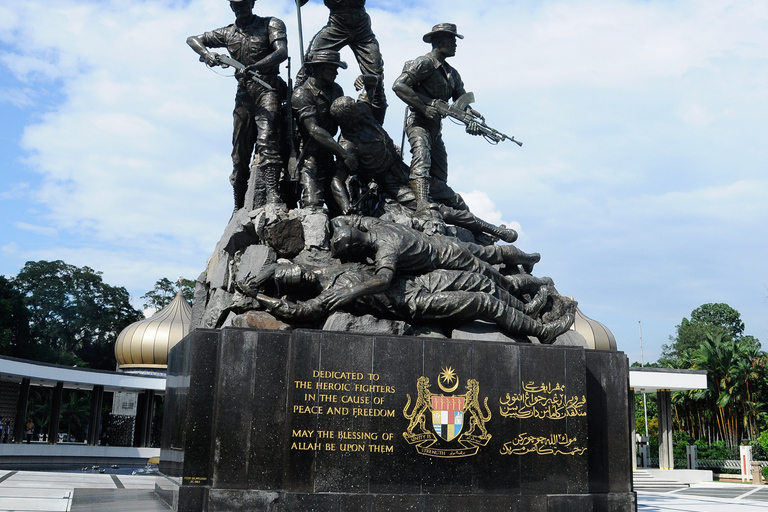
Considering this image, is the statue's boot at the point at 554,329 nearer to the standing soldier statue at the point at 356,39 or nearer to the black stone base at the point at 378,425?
the black stone base at the point at 378,425

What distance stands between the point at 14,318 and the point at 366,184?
34.9 metres

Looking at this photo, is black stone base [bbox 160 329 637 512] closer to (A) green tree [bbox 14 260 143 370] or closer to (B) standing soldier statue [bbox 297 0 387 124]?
(B) standing soldier statue [bbox 297 0 387 124]

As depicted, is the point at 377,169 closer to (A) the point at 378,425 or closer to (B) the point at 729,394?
(A) the point at 378,425

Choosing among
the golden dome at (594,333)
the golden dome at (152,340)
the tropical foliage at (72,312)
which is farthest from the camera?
the tropical foliage at (72,312)

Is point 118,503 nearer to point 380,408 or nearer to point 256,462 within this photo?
point 256,462

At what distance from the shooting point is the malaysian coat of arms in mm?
7281

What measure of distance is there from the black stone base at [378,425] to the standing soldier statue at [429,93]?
3588 mm

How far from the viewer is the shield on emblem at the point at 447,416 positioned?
24.1ft

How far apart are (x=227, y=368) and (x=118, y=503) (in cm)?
255

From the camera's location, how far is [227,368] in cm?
716

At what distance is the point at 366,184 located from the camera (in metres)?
10.3

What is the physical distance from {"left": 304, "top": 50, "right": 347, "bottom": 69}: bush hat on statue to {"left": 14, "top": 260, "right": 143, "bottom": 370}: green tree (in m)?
36.1

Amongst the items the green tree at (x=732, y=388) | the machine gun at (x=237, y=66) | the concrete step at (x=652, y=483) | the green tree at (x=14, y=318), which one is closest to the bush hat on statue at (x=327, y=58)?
the machine gun at (x=237, y=66)

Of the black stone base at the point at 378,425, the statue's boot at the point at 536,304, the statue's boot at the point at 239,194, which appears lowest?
the black stone base at the point at 378,425
